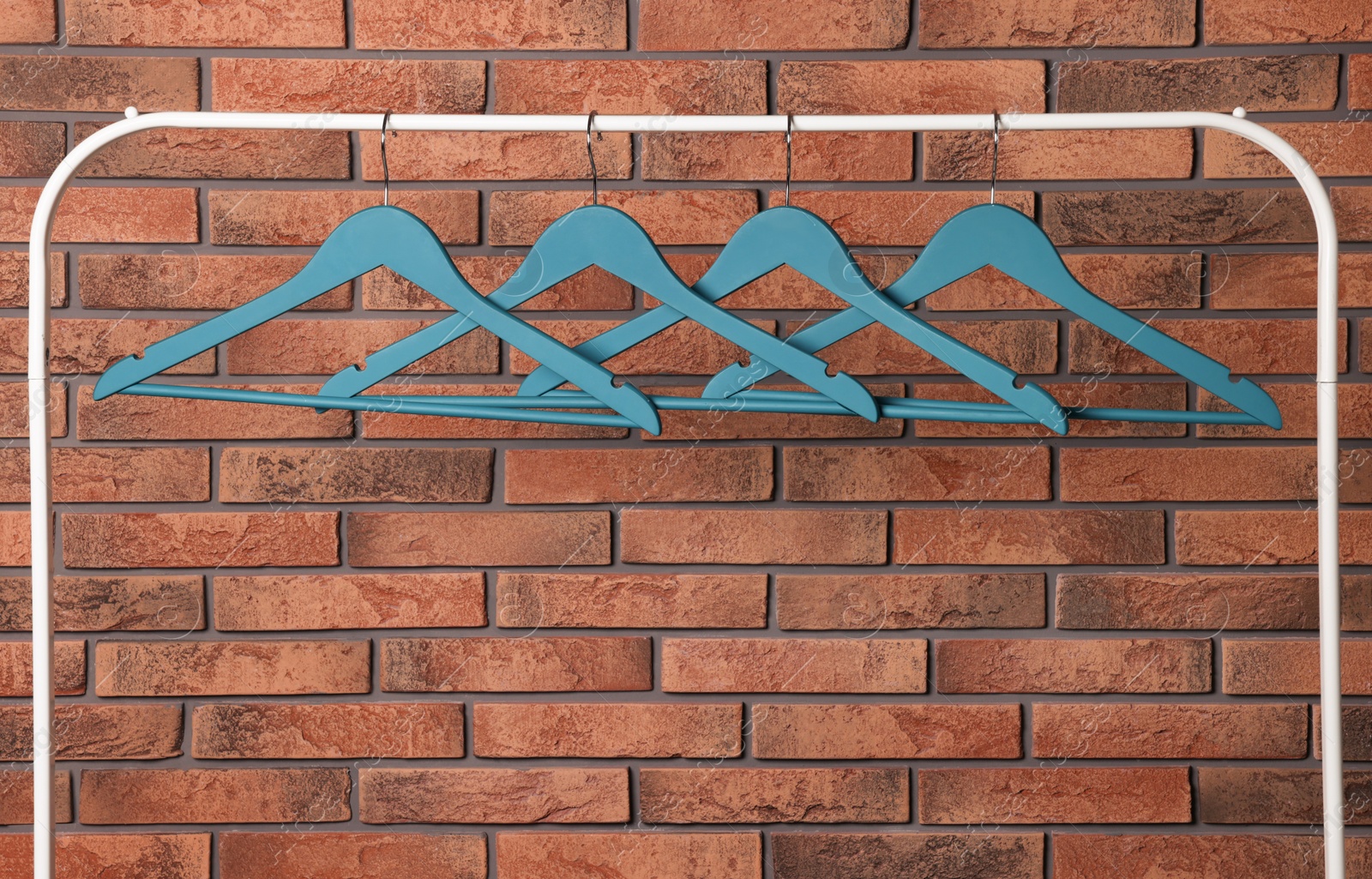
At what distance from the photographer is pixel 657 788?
1.23 metres

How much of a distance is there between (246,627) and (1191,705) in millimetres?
1232

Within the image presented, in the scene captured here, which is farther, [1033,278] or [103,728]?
[103,728]

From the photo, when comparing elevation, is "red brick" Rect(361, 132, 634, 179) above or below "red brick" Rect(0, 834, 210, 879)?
above

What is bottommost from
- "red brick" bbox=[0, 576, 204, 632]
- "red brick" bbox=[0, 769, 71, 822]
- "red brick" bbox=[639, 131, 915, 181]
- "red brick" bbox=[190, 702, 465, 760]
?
"red brick" bbox=[0, 769, 71, 822]

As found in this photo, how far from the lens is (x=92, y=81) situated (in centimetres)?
120

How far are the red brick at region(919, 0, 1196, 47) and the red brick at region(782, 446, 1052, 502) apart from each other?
1.71 ft

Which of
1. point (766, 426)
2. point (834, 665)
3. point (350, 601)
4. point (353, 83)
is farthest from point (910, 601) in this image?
point (353, 83)

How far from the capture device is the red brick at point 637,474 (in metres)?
1.22

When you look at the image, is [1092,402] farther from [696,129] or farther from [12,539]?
[12,539]

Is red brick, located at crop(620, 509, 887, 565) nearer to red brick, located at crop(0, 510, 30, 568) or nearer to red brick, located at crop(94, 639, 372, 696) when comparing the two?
red brick, located at crop(94, 639, 372, 696)

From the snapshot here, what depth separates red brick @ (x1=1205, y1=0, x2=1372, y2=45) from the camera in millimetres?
1186

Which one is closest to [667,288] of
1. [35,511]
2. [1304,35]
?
[35,511]

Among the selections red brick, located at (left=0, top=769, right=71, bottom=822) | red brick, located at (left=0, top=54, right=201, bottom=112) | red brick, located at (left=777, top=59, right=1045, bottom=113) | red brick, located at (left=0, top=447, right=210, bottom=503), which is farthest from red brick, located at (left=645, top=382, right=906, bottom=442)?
red brick, located at (left=0, top=769, right=71, bottom=822)

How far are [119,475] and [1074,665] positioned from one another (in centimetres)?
126
